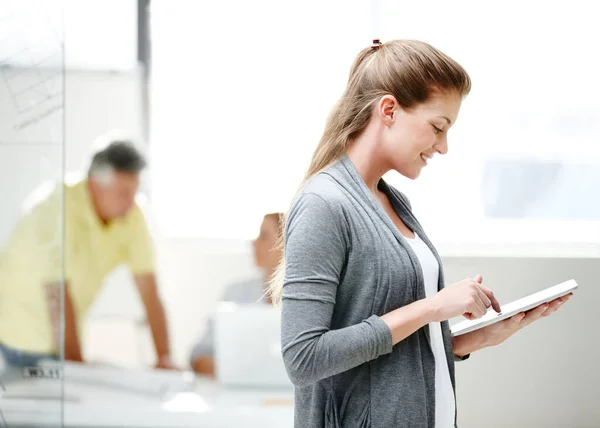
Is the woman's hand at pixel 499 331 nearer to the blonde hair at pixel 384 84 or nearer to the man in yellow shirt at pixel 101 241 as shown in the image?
the blonde hair at pixel 384 84

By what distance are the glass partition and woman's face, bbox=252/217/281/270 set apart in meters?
0.92

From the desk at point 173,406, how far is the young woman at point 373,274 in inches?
56.6

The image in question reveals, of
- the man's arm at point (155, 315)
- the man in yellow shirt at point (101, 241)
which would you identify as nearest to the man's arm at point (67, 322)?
the man in yellow shirt at point (101, 241)

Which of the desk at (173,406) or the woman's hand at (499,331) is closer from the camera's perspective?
the woman's hand at (499,331)

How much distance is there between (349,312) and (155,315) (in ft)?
6.56

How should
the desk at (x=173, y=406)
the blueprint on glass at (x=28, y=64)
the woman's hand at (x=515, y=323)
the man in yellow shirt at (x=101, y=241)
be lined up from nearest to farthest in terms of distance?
the woman's hand at (x=515, y=323)
the blueprint on glass at (x=28, y=64)
the desk at (x=173, y=406)
the man in yellow shirt at (x=101, y=241)

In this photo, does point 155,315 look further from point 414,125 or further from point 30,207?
point 414,125

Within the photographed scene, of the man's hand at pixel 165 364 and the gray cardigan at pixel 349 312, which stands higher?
the gray cardigan at pixel 349 312

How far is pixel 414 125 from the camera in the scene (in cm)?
104

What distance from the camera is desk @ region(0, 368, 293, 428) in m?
2.39

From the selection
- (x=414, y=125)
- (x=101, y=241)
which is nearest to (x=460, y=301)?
(x=414, y=125)

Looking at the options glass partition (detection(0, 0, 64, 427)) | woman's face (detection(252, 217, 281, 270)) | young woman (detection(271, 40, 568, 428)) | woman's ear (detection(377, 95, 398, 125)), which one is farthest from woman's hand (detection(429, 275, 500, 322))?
woman's face (detection(252, 217, 281, 270))

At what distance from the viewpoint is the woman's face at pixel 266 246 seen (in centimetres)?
277

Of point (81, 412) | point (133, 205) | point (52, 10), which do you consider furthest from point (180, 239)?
point (52, 10)
